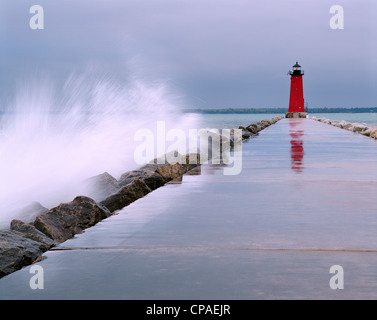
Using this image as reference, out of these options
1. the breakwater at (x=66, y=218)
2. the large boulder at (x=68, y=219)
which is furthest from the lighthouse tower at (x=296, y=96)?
the large boulder at (x=68, y=219)

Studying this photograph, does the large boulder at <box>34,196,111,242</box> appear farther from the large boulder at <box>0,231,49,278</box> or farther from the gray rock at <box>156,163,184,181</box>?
the gray rock at <box>156,163,184,181</box>

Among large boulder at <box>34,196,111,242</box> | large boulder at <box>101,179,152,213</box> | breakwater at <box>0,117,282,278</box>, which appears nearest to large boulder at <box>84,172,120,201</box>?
breakwater at <box>0,117,282,278</box>

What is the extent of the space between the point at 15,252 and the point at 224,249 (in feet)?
3.27

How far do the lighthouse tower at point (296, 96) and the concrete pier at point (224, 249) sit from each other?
137 feet

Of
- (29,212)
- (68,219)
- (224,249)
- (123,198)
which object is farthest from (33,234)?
(29,212)

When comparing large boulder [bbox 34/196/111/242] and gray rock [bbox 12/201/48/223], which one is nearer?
large boulder [bbox 34/196/111/242]

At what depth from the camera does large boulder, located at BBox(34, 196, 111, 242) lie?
12.4 feet

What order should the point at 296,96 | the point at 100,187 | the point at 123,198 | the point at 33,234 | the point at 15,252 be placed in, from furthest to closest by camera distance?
the point at 296,96
the point at 100,187
the point at 123,198
the point at 33,234
the point at 15,252

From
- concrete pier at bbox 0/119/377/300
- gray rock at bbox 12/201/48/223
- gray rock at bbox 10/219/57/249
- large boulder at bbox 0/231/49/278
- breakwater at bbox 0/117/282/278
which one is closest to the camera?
concrete pier at bbox 0/119/377/300

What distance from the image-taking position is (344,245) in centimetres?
281

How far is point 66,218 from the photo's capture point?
4004 millimetres

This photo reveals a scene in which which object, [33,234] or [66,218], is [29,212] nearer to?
[66,218]

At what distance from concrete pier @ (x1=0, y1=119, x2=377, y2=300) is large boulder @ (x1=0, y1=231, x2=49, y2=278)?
0.51 feet

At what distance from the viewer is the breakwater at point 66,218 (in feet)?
9.10
